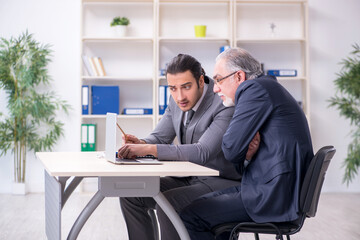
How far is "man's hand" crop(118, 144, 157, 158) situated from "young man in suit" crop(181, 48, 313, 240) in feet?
1.07

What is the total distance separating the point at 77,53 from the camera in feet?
17.4

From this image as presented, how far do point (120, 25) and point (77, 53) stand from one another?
619 mm

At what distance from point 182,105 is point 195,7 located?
317cm

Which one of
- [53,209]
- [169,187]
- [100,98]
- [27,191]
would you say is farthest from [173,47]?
[53,209]

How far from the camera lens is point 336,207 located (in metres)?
4.42

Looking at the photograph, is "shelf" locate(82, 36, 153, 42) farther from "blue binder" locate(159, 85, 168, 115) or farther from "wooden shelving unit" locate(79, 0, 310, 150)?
"blue binder" locate(159, 85, 168, 115)

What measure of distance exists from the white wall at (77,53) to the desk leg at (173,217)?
3.64 m

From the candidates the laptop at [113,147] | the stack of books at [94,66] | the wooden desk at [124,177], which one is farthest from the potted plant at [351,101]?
the wooden desk at [124,177]

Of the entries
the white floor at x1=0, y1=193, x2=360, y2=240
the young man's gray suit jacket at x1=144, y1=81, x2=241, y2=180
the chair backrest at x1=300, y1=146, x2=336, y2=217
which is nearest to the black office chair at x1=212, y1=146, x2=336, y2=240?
the chair backrest at x1=300, y1=146, x2=336, y2=217

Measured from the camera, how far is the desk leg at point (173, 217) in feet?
5.84

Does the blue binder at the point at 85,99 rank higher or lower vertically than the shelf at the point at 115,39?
lower

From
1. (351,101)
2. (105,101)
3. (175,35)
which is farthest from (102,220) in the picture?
(351,101)

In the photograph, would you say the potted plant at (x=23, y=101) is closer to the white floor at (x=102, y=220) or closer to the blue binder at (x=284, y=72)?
the white floor at (x=102, y=220)

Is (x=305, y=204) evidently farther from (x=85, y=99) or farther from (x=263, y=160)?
(x=85, y=99)
